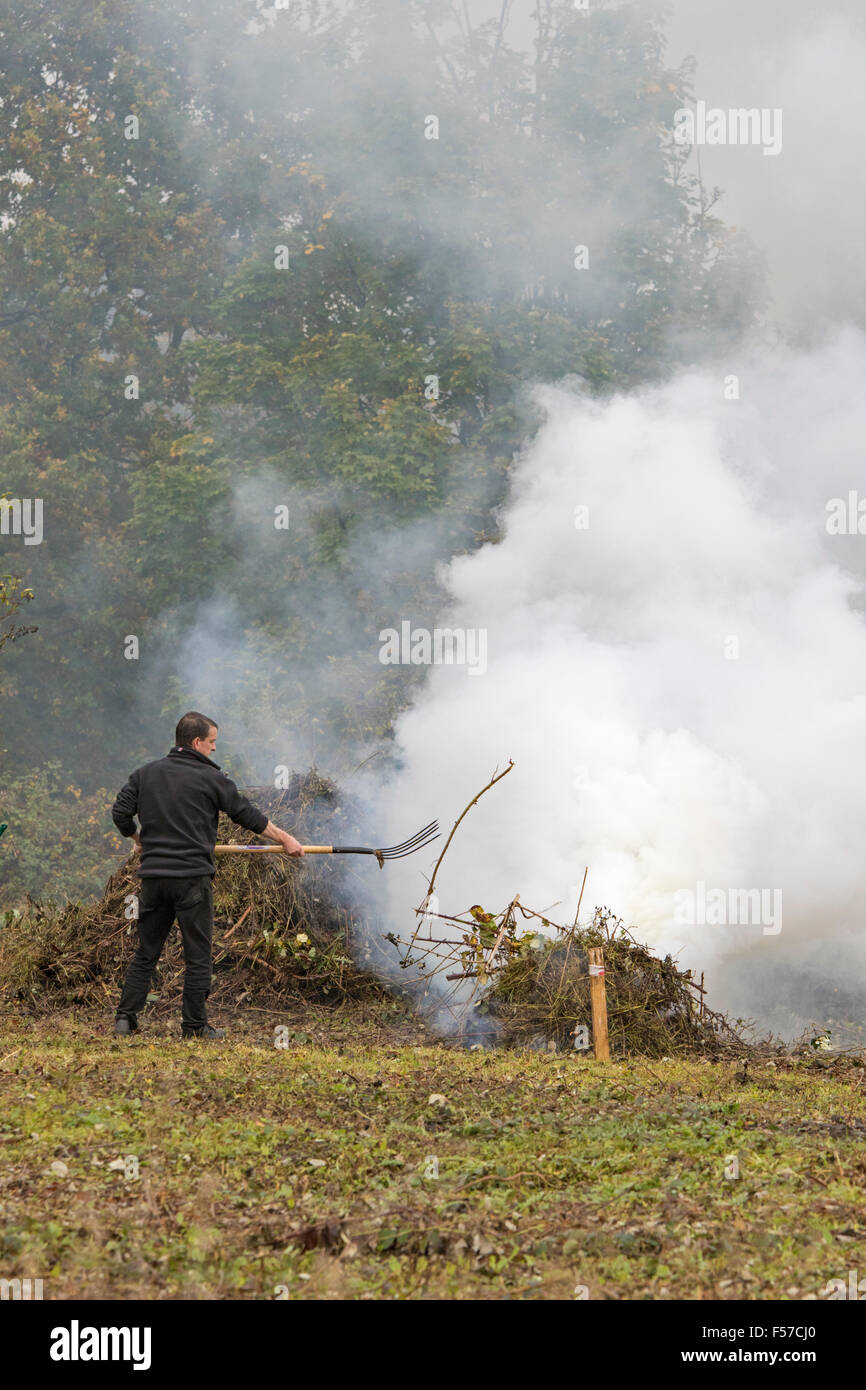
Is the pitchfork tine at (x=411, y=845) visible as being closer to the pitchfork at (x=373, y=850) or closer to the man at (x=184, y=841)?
the pitchfork at (x=373, y=850)

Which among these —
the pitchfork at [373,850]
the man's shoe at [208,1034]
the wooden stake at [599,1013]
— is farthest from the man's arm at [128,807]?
the wooden stake at [599,1013]

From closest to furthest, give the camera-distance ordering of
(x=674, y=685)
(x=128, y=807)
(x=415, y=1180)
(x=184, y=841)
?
(x=415, y=1180), (x=184, y=841), (x=128, y=807), (x=674, y=685)

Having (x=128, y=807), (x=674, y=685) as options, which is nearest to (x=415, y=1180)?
(x=128, y=807)

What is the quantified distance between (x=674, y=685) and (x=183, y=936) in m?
6.18

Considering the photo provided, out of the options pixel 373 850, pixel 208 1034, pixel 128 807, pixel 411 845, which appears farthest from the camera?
pixel 411 845

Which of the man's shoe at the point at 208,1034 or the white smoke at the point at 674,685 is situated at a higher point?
the white smoke at the point at 674,685

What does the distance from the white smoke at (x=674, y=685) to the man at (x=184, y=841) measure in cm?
309

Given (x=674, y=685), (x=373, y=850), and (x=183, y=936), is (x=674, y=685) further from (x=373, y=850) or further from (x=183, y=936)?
(x=183, y=936)

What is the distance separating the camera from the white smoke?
1111cm

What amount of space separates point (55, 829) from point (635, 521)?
1252 cm

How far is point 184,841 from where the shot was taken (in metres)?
8.54

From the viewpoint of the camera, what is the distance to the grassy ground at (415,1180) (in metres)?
4.39

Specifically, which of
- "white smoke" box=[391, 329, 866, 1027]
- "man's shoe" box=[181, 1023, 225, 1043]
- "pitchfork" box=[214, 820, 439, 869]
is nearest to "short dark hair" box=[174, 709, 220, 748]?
"pitchfork" box=[214, 820, 439, 869]

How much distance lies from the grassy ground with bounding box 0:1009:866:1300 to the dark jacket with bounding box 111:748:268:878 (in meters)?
1.18
